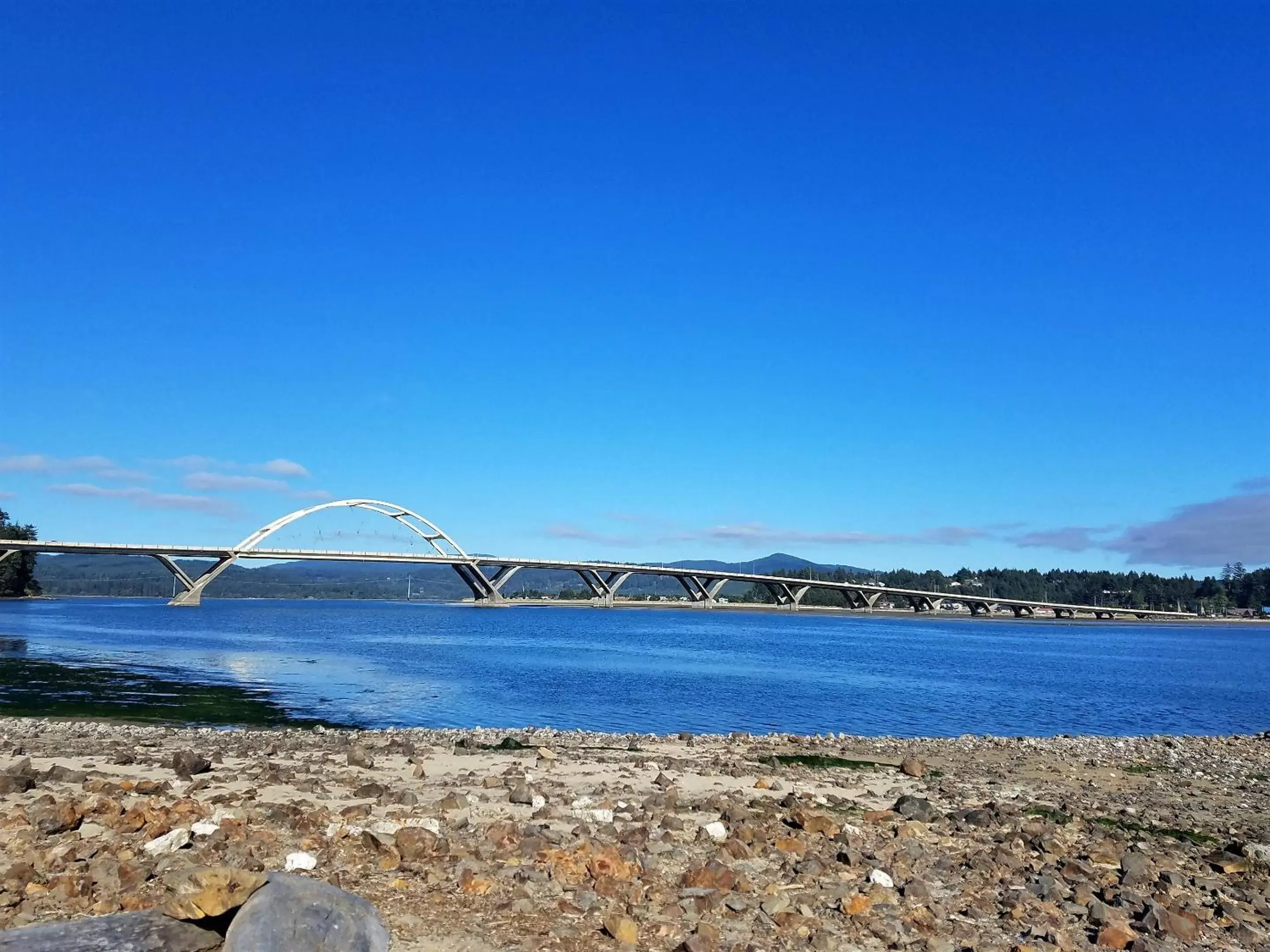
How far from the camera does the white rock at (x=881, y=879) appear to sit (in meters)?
9.63

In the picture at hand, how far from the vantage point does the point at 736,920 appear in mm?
8609

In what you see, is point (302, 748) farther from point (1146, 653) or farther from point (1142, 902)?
point (1146, 653)

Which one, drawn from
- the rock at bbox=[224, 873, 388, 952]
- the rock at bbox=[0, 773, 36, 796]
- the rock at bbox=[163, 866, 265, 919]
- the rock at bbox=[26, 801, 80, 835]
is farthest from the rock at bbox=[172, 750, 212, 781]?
the rock at bbox=[224, 873, 388, 952]

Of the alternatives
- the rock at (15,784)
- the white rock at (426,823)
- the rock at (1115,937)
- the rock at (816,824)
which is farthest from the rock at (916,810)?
the rock at (15,784)

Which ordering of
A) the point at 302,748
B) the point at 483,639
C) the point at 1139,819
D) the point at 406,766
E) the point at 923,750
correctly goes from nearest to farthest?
the point at 1139,819
the point at 406,766
the point at 302,748
the point at 923,750
the point at 483,639

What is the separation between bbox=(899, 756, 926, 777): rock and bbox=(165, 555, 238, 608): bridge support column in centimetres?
12286

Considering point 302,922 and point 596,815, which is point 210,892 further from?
point 596,815

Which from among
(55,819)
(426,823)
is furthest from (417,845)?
(55,819)

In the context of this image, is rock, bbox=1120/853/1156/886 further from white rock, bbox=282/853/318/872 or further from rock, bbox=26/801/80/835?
rock, bbox=26/801/80/835

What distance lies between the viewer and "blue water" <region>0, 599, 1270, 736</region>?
3434 centimetres

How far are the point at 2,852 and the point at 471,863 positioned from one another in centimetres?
449

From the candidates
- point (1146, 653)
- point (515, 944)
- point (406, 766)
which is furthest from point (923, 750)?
point (1146, 653)

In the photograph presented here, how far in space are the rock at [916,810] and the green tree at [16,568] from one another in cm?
17569

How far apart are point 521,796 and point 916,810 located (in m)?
5.29
